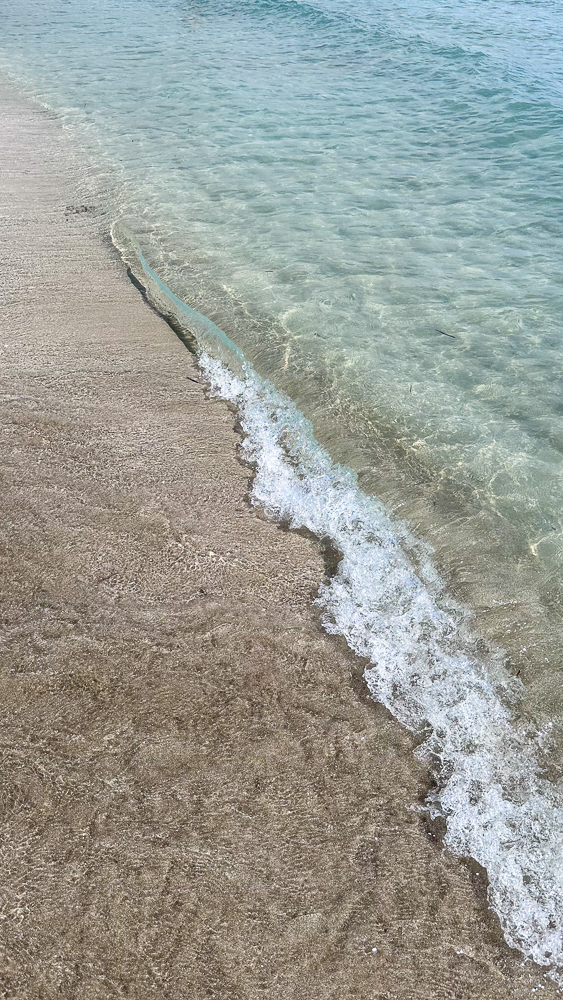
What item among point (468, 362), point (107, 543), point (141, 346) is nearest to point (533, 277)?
point (468, 362)

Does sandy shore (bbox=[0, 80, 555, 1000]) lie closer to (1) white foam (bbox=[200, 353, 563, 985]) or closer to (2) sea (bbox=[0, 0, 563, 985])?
(1) white foam (bbox=[200, 353, 563, 985])

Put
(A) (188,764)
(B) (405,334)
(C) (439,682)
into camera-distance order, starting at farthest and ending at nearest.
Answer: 1. (B) (405,334)
2. (C) (439,682)
3. (A) (188,764)

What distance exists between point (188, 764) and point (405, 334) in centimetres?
512

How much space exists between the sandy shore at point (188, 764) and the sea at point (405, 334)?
0.26 meters

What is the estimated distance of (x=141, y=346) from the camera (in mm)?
6367

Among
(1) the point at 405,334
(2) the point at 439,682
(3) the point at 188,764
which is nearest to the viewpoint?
(3) the point at 188,764

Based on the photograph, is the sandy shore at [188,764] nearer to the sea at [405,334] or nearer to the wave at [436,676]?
the wave at [436,676]

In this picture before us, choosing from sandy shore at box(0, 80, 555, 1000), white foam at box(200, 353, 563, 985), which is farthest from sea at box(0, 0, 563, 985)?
sandy shore at box(0, 80, 555, 1000)

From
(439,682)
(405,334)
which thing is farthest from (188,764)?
(405,334)

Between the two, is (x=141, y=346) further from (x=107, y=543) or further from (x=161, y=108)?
(x=161, y=108)

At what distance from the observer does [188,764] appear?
10.8 ft

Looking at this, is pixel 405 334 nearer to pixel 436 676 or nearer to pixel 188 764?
pixel 436 676

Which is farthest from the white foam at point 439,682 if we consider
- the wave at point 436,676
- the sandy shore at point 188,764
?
the sandy shore at point 188,764

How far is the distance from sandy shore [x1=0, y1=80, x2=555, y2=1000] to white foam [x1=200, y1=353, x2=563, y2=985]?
13 centimetres
